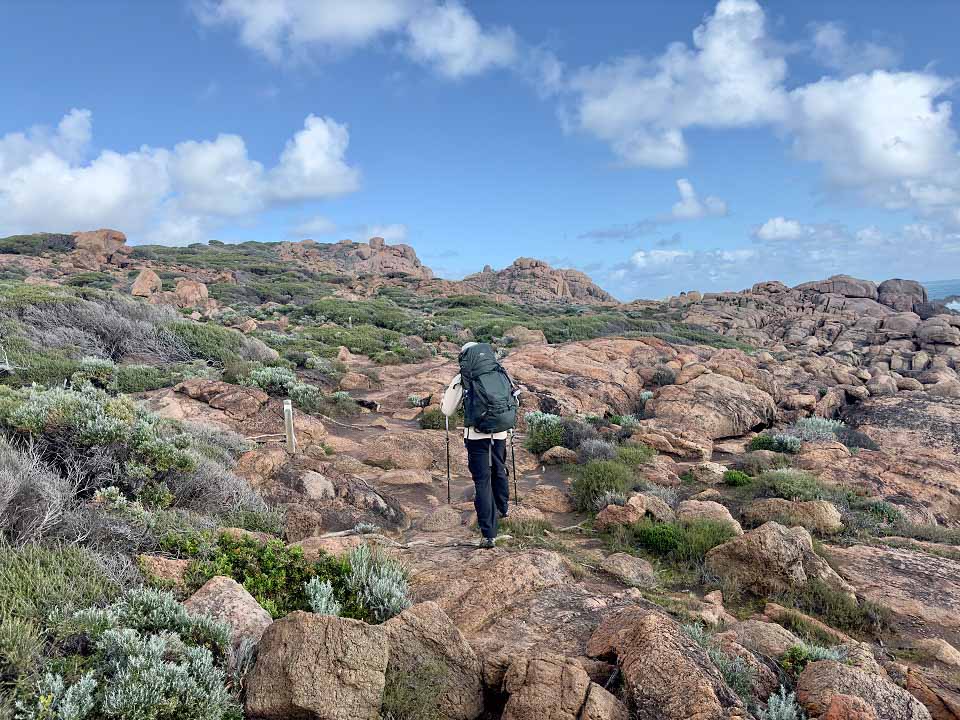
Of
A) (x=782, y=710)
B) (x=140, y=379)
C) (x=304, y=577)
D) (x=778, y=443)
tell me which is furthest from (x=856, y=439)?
(x=140, y=379)

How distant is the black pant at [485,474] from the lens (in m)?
5.47

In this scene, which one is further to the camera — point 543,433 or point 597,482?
point 543,433

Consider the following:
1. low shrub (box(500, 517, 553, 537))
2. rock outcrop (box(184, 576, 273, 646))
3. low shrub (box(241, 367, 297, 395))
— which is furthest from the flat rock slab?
low shrub (box(241, 367, 297, 395))

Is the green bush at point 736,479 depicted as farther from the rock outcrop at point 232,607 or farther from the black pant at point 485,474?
the rock outcrop at point 232,607

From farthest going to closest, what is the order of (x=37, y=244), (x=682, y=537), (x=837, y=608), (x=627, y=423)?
(x=37, y=244) → (x=627, y=423) → (x=682, y=537) → (x=837, y=608)

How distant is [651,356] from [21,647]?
17550 mm

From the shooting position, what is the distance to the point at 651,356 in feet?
58.9

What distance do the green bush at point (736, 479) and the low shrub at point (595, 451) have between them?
1.85 metres

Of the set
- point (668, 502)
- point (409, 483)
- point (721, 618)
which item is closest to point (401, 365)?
point (409, 483)

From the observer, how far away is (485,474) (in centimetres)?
559

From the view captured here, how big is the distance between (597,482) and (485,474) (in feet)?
9.32

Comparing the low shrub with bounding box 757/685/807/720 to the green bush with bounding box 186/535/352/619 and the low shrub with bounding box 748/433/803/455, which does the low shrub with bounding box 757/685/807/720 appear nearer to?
the green bush with bounding box 186/535/352/619

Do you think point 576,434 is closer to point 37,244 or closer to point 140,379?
point 140,379

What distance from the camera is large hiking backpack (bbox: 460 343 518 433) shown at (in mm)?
5371
